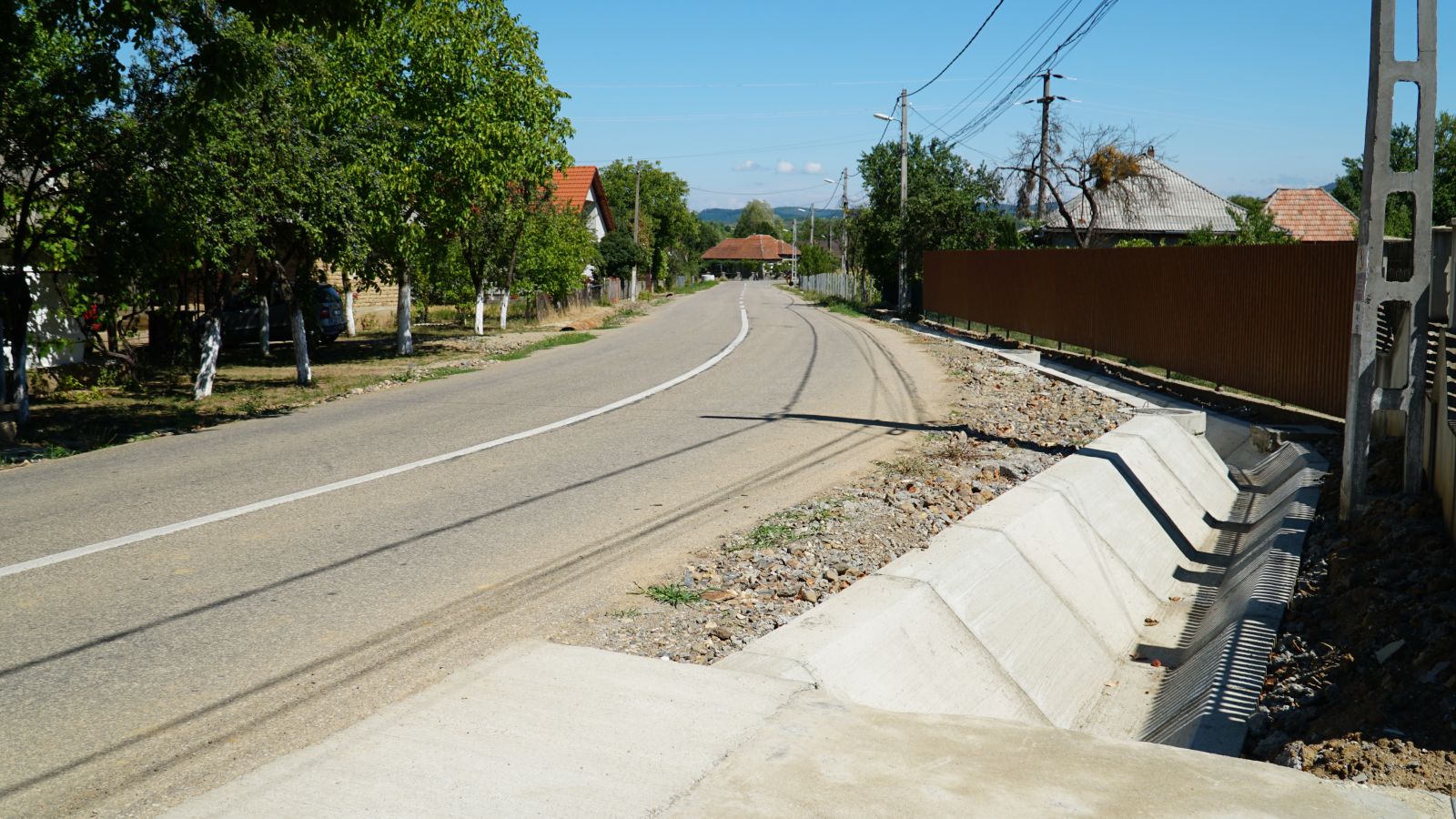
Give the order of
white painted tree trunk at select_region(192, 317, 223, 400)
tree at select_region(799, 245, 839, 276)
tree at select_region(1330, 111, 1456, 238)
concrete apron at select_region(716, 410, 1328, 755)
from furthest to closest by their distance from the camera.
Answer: tree at select_region(799, 245, 839, 276), tree at select_region(1330, 111, 1456, 238), white painted tree trunk at select_region(192, 317, 223, 400), concrete apron at select_region(716, 410, 1328, 755)

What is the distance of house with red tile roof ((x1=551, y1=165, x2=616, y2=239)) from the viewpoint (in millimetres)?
65000

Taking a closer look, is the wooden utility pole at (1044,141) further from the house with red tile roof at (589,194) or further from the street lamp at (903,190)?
the house with red tile roof at (589,194)

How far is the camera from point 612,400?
14.9 meters

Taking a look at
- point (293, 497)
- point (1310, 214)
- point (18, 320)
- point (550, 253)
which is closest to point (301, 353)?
point (18, 320)

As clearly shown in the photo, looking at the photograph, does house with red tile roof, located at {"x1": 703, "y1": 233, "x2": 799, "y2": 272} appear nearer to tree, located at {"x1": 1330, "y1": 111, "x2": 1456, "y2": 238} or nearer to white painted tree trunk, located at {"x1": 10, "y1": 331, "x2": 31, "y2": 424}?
tree, located at {"x1": 1330, "y1": 111, "x2": 1456, "y2": 238}

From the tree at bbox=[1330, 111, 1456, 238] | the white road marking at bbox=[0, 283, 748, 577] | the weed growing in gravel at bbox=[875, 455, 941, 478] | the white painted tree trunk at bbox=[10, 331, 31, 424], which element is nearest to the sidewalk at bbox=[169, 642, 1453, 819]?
the white road marking at bbox=[0, 283, 748, 577]

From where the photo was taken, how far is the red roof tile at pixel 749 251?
599 feet

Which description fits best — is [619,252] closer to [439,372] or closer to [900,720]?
[439,372]

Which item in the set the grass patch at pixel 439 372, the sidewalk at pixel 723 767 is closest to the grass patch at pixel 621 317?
the grass patch at pixel 439 372

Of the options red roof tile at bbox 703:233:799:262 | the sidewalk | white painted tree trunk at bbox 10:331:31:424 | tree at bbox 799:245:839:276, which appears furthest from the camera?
red roof tile at bbox 703:233:799:262

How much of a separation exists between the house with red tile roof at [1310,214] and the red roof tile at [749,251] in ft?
412

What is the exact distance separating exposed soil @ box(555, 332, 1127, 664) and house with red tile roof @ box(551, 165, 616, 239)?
52.6 meters

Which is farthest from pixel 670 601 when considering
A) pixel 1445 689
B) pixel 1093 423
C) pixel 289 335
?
pixel 289 335

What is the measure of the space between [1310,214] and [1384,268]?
5314cm
